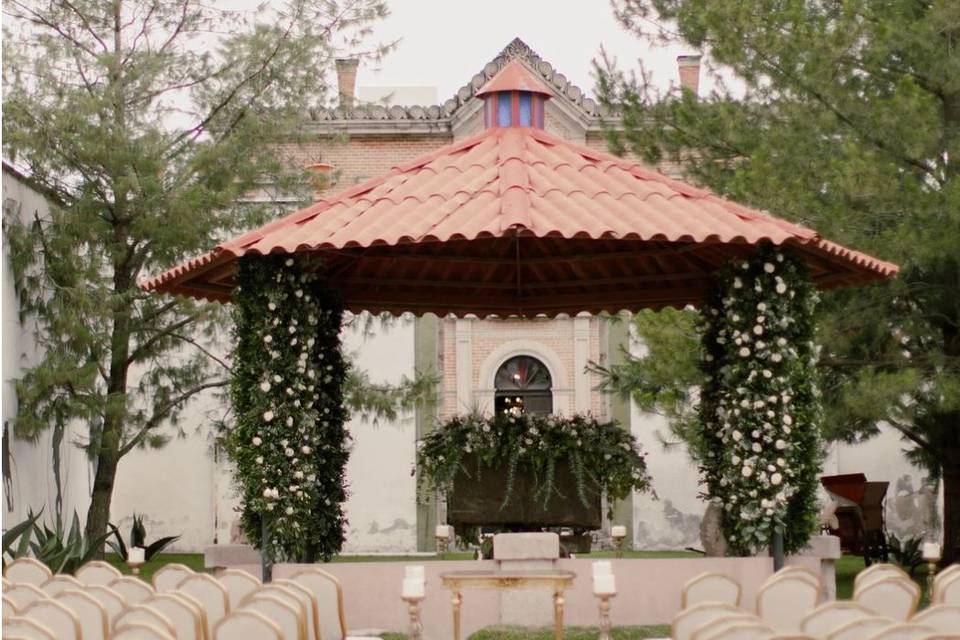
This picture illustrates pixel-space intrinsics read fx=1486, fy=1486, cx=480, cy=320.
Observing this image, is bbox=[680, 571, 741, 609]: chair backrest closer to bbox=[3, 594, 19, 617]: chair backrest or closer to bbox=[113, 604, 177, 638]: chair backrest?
bbox=[113, 604, 177, 638]: chair backrest

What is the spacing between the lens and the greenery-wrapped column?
11.1m

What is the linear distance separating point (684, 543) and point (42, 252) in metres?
11.7

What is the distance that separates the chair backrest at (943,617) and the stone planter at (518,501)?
18.2ft

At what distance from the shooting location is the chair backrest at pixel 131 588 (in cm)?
855

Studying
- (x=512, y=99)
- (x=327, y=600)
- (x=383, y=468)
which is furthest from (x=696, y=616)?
(x=383, y=468)

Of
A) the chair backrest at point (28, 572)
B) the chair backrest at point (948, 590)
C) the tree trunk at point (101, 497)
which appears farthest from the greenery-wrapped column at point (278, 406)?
the tree trunk at point (101, 497)

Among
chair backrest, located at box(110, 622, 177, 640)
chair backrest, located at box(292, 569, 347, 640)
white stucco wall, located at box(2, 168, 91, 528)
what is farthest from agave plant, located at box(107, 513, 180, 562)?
chair backrest, located at box(110, 622, 177, 640)

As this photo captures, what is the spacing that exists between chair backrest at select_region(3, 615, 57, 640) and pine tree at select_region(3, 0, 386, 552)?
10.2 m

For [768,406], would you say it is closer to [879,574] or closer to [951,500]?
[879,574]

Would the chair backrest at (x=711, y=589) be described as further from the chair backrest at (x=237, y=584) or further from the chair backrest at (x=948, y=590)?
the chair backrest at (x=237, y=584)

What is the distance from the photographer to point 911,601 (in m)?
8.10

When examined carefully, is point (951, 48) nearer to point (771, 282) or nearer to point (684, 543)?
point (771, 282)

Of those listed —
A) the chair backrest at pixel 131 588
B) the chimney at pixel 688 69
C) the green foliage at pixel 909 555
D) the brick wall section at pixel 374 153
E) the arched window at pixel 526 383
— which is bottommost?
the green foliage at pixel 909 555

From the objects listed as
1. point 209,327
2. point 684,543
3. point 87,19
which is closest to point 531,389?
point 684,543
